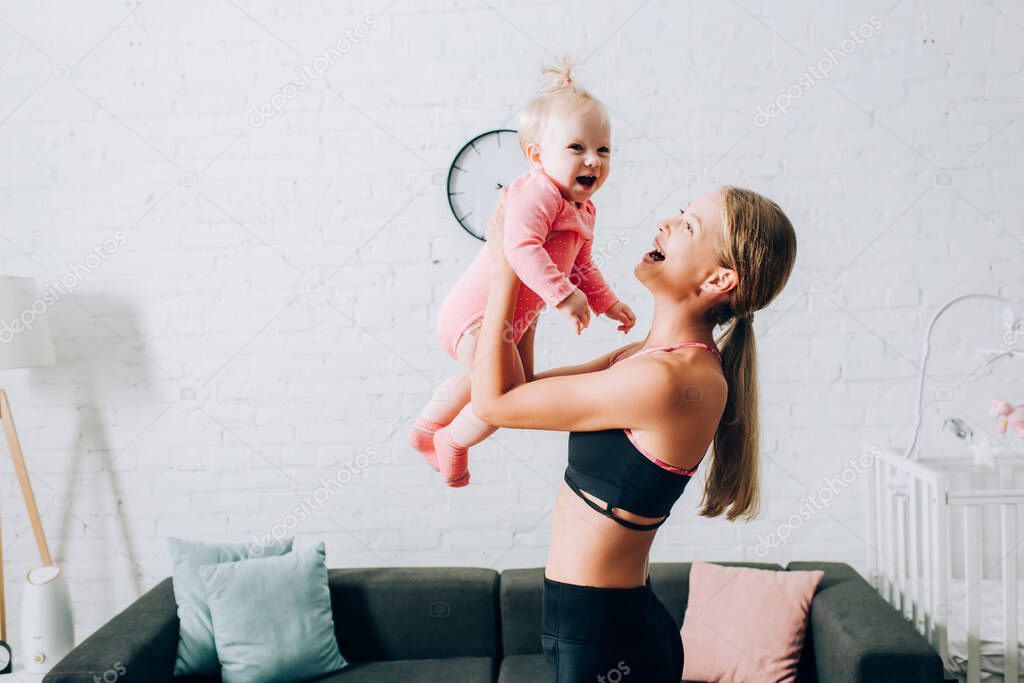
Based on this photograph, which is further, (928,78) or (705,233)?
(928,78)

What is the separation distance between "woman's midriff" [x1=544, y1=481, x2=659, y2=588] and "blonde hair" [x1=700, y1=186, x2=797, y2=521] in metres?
0.25

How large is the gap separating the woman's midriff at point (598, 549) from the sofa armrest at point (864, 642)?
123 cm

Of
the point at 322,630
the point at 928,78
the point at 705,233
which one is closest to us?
the point at 705,233

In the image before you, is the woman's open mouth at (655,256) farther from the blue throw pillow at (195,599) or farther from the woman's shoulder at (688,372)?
the blue throw pillow at (195,599)

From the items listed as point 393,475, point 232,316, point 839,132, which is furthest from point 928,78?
point 232,316

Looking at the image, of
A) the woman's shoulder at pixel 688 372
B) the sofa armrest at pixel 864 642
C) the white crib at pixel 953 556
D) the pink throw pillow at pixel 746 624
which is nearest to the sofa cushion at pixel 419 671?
the pink throw pillow at pixel 746 624

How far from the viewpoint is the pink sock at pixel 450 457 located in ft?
4.78

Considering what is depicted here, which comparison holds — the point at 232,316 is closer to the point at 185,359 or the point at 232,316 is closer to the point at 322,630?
the point at 185,359

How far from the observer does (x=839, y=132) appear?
3.07 m

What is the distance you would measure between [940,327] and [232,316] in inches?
100

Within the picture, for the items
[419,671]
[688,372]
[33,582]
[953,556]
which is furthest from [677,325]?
[33,582]

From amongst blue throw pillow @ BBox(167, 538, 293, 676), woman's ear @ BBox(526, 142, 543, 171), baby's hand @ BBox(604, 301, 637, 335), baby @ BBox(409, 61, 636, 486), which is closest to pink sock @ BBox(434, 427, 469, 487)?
baby @ BBox(409, 61, 636, 486)

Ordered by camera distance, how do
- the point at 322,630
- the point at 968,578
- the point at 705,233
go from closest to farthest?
the point at 705,233
the point at 968,578
the point at 322,630

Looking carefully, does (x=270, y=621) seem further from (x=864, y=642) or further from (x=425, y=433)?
(x=864, y=642)
